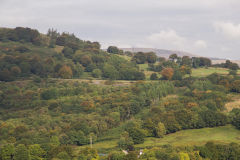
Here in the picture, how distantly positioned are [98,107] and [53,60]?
108 feet

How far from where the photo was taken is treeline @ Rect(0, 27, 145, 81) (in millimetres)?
94119

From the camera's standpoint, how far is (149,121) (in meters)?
63.4

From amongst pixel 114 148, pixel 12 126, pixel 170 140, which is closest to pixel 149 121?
pixel 170 140

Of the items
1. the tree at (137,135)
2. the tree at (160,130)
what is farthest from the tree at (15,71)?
the tree at (160,130)

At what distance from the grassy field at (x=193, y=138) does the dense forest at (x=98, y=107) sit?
1.13 metres

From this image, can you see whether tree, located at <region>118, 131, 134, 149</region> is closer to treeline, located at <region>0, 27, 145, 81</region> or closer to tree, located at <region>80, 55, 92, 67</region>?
treeline, located at <region>0, 27, 145, 81</region>

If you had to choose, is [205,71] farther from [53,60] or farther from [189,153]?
[189,153]

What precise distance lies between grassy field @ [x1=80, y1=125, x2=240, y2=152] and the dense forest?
44.3 inches

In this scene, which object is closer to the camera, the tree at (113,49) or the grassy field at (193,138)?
the grassy field at (193,138)

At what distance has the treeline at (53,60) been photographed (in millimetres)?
94119

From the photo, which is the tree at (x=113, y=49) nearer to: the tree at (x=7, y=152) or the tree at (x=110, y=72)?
the tree at (x=110, y=72)

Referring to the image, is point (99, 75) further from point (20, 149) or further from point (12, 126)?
point (20, 149)

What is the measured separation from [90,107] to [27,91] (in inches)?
668

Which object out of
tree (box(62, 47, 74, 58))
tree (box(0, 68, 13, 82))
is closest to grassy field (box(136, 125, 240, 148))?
tree (box(0, 68, 13, 82))
